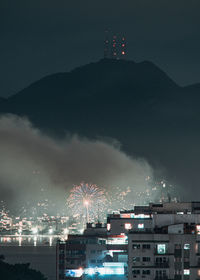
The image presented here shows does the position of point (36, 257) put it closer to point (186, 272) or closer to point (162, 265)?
point (162, 265)

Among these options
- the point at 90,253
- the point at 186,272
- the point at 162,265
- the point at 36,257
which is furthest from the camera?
the point at 36,257

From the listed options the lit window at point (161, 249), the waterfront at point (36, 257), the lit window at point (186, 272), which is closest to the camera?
the lit window at point (186, 272)

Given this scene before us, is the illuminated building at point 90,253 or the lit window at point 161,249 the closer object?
the lit window at point 161,249

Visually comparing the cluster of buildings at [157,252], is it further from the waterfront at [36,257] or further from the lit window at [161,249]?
the waterfront at [36,257]

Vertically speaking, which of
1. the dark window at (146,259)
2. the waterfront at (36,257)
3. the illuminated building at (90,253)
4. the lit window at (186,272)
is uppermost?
the waterfront at (36,257)

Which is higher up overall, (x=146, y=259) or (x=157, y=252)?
(x=157, y=252)

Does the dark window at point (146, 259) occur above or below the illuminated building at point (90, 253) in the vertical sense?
below

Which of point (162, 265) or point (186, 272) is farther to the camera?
point (162, 265)

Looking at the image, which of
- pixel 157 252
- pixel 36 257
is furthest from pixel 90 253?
pixel 36 257

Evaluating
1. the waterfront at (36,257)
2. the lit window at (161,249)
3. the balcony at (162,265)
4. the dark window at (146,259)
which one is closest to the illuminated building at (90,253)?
the dark window at (146,259)

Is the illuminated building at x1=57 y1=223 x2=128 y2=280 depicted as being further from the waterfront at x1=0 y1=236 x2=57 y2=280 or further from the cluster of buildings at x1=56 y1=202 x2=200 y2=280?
the waterfront at x1=0 y1=236 x2=57 y2=280

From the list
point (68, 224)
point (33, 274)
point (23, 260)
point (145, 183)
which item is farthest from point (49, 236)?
point (33, 274)
